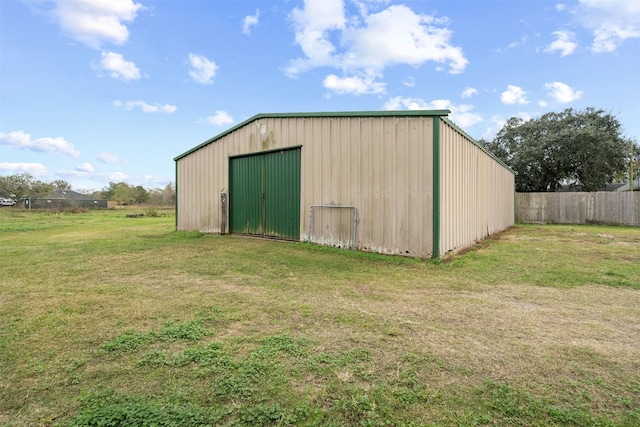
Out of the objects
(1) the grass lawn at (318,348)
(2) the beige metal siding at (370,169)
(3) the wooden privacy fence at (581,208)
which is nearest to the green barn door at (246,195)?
(2) the beige metal siding at (370,169)

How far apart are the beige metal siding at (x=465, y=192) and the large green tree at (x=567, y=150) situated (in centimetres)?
1279

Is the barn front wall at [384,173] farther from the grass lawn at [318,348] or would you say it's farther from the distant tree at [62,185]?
the distant tree at [62,185]

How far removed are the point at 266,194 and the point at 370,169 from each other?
139 inches

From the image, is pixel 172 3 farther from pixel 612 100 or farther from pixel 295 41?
pixel 612 100

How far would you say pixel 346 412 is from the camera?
1678 millimetres

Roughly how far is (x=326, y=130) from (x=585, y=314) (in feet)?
19.8

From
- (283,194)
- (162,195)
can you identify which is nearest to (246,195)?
(283,194)

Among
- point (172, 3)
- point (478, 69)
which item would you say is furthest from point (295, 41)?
point (478, 69)

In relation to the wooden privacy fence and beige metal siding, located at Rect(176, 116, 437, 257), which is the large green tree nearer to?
the wooden privacy fence

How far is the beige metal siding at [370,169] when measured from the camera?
6.30 metres

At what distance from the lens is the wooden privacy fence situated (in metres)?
15.2

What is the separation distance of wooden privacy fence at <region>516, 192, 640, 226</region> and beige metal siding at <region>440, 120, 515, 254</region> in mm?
6839

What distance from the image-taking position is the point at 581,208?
16.4 m

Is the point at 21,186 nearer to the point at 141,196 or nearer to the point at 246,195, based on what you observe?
the point at 141,196
